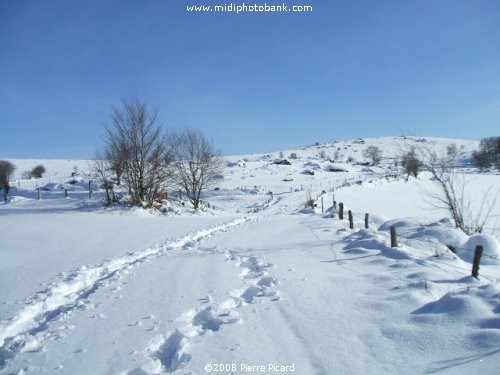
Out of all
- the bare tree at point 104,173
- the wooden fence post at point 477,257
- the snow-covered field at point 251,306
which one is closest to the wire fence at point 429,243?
the snow-covered field at point 251,306

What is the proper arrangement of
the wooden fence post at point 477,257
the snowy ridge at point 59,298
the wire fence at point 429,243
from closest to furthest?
the snowy ridge at point 59,298, the wooden fence post at point 477,257, the wire fence at point 429,243

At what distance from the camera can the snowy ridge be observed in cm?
547

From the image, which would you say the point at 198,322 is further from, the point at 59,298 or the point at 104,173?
the point at 104,173

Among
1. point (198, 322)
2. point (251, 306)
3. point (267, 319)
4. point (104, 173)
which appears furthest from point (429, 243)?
point (104, 173)

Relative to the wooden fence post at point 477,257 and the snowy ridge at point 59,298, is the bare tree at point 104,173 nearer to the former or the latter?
the snowy ridge at point 59,298

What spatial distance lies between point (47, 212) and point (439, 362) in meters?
23.1

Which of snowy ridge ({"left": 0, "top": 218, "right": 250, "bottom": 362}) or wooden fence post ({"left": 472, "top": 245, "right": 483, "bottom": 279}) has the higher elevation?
wooden fence post ({"left": 472, "top": 245, "right": 483, "bottom": 279})

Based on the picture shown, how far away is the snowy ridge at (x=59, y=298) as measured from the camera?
5468 mm

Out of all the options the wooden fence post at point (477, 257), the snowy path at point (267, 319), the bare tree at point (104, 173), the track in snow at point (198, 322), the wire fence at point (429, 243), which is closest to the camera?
the snowy path at point (267, 319)

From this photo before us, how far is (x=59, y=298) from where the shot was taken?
6.98 metres

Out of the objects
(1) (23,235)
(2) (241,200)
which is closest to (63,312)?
(1) (23,235)

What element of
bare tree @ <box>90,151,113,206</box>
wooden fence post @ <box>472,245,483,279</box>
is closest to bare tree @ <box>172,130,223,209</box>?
bare tree @ <box>90,151,113,206</box>

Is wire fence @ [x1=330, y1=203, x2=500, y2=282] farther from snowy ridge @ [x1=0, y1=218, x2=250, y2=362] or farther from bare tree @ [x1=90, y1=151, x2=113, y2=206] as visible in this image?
bare tree @ [x1=90, y1=151, x2=113, y2=206]

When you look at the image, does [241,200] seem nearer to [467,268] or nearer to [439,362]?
[467,268]
